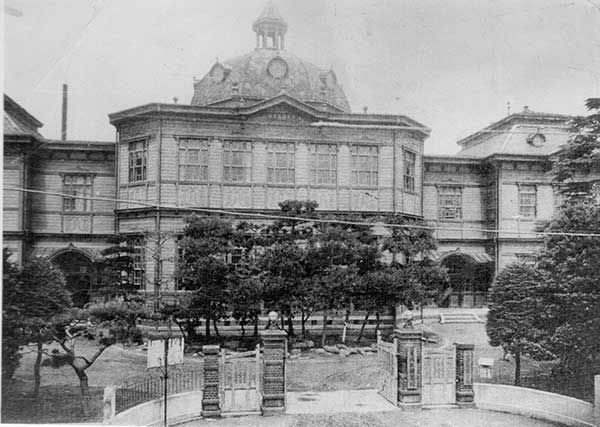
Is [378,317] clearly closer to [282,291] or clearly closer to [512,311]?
[282,291]

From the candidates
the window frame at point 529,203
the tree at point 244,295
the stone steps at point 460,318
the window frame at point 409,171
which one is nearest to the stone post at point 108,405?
the tree at point 244,295

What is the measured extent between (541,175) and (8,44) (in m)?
11.4

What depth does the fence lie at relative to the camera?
9539 millimetres

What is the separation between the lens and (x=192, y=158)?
578 inches

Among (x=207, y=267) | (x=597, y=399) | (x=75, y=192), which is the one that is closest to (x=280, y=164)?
(x=207, y=267)

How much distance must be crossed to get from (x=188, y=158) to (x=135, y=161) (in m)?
1.26

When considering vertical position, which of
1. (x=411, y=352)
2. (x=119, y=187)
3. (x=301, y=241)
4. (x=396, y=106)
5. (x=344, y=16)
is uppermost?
(x=344, y=16)

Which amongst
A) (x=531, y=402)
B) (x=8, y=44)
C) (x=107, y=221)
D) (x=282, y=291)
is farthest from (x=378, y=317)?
(x=8, y=44)

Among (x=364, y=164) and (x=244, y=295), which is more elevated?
(x=364, y=164)

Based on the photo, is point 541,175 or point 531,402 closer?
point 531,402

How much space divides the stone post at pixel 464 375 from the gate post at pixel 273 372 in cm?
312

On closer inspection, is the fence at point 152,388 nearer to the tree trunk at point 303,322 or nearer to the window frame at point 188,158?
the tree trunk at point 303,322

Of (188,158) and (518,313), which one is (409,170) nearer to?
(518,313)

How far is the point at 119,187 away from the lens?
14258 mm
